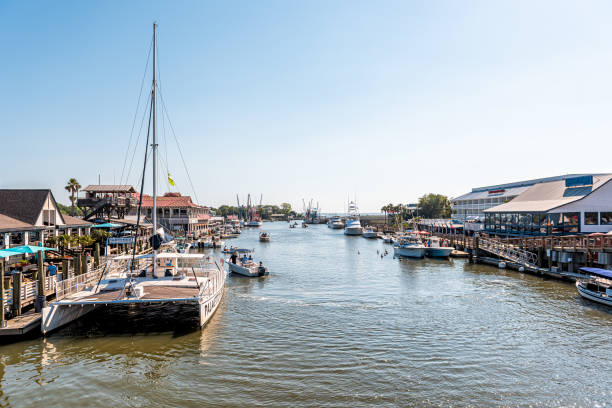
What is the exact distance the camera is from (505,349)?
19.5 m

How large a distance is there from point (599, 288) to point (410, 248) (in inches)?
1201

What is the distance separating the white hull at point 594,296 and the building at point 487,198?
2142 inches

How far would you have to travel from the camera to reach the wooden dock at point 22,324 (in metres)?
18.5

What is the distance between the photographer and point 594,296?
1105 inches

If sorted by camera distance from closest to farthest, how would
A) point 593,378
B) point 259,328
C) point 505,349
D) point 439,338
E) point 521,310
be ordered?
1. point 593,378
2. point 505,349
3. point 439,338
4. point 259,328
5. point 521,310

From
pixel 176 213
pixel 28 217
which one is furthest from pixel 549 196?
pixel 176 213

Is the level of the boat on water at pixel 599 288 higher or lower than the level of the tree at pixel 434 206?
lower

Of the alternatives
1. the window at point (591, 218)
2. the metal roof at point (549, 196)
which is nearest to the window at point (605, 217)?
the window at point (591, 218)

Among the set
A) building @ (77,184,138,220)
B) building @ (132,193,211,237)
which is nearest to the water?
building @ (77,184,138,220)

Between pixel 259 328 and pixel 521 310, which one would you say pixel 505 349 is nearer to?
pixel 521 310

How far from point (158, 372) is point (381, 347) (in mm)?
10807

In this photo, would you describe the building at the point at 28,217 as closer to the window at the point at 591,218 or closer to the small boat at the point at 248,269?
the small boat at the point at 248,269

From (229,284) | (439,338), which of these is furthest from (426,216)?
(439,338)

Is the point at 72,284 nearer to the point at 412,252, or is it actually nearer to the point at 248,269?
the point at 248,269
